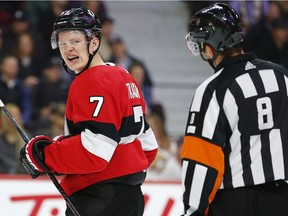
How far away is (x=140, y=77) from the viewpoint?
21.4 ft

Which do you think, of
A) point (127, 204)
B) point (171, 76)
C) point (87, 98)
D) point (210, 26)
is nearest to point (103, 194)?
point (127, 204)

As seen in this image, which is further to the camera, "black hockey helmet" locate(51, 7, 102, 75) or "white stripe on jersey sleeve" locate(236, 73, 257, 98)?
"black hockey helmet" locate(51, 7, 102, 75)

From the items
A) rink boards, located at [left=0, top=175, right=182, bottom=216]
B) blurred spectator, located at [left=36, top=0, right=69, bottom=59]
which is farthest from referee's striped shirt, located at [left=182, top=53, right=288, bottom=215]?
blurred spectator, located at [left=36, top=0, right=69, bottom=59]

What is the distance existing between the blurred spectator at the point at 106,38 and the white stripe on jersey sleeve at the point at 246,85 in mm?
4433

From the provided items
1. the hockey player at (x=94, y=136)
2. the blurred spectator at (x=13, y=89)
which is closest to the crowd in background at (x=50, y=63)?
the blurred spectator at (x=13, y=89)

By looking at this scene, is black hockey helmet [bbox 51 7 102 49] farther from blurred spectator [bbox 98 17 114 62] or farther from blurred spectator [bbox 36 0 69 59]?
blurred spectator [bbox 98 17 114 62]

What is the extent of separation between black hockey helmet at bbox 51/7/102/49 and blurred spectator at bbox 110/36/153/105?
3.98 meters

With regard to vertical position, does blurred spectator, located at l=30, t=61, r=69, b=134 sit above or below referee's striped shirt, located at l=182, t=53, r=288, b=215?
below

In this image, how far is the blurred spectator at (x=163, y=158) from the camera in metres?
5.66

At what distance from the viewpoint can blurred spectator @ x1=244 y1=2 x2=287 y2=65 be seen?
272 inches

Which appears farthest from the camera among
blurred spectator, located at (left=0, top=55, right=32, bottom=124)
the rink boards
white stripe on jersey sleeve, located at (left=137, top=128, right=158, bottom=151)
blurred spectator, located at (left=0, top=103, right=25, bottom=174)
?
blurred spectator, located at (left=0, top=55, right=32, bottom=124)

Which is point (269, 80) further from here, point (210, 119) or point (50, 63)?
point (50, 63)

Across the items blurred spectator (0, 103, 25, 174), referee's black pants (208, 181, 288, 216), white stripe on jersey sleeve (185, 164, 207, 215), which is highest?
white stripe on jersey sleeve (185, 164, 207, 215)

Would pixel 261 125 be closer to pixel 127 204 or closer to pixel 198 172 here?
pixel 198 172
